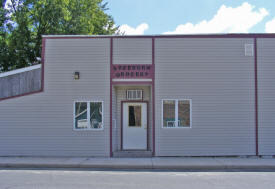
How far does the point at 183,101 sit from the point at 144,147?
2.74m

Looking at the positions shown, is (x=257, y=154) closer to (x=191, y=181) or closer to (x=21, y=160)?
(x=191, y=181)

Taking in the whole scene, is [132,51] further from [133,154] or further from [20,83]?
[20,83]

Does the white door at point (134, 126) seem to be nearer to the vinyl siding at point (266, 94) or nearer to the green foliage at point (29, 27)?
the vinyl siding at point (266, 94)

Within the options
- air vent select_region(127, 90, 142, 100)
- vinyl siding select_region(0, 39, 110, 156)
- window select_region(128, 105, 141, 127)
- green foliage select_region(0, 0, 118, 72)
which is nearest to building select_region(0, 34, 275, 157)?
vinyl siding select_region(0, 39, 110, 156)

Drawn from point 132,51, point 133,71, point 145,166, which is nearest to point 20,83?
point 133,71

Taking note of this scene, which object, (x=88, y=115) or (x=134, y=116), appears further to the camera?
(x=134, y=116)

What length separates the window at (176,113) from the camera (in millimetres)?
12867

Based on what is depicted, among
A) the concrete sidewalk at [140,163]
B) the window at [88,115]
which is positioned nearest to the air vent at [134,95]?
the window at [88,115]

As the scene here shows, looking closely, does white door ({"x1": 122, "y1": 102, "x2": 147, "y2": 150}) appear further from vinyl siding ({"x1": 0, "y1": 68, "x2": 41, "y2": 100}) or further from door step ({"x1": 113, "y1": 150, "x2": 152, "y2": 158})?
vinyl siding ({"x1": 0, "y1": 68, "x2": 41, "y2": 100})

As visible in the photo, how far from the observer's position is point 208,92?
42.3ft

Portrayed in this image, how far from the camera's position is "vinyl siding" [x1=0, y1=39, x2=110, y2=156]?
12.7 metres

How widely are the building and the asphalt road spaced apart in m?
2.83

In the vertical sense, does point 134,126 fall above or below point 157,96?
below

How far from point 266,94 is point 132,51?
5.95 m
